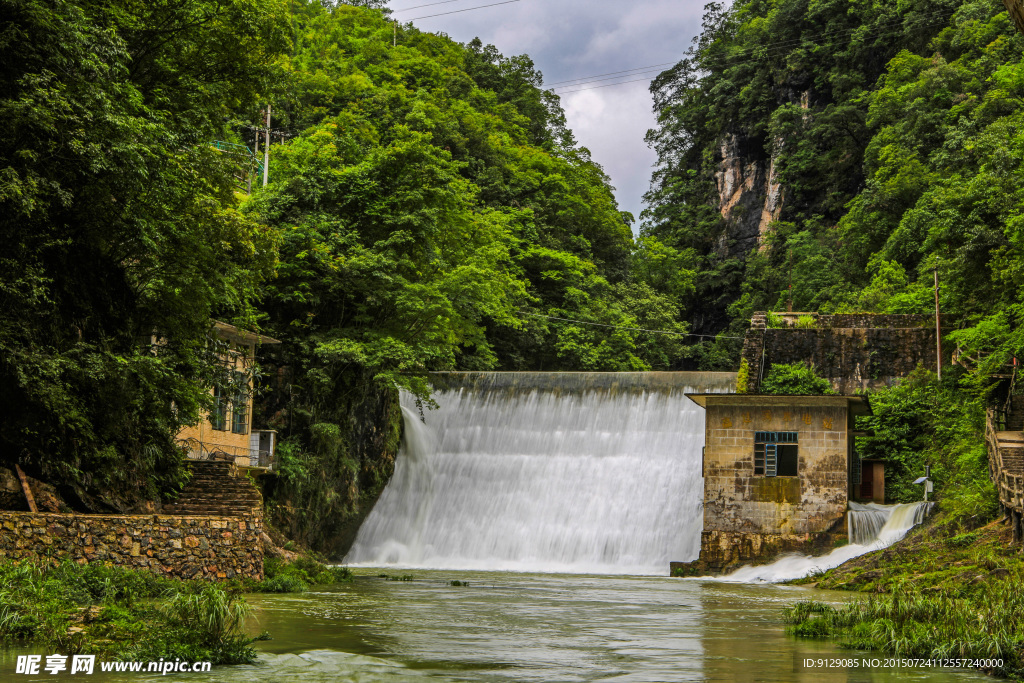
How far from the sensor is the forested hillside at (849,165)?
2389 cm

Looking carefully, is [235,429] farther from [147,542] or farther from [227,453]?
[147,542]

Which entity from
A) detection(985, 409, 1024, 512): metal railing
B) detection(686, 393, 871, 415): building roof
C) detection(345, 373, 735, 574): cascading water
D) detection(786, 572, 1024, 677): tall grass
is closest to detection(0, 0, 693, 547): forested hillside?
detection(345, 373, 735, 574): cascading water

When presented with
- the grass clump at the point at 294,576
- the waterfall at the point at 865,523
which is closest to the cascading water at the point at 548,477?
the waterfall at the point at 865,523

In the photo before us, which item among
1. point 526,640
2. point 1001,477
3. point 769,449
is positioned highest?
point 769,449

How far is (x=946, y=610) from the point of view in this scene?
9.64 meters

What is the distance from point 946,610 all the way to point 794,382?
18.5 m

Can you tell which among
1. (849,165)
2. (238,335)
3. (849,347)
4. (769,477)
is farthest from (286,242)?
(849,165)

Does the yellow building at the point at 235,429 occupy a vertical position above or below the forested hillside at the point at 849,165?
below

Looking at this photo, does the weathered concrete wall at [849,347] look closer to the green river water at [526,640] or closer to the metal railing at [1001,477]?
the metal railing at [1001,477]

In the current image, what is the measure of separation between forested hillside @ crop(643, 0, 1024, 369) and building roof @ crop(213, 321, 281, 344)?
15.7 metres

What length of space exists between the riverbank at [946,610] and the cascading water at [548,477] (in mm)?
7748

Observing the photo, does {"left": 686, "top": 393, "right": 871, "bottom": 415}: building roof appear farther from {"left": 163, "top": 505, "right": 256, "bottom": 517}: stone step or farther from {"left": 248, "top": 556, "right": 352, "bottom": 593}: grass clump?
{"left": 163, "top": 505, "right": 256, "bottom": 517}: stone step

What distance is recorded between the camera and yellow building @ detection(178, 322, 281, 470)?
20.3 meters

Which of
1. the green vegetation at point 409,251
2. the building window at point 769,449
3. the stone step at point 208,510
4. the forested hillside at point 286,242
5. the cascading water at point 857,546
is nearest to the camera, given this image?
the forested hillside at point 286,242
